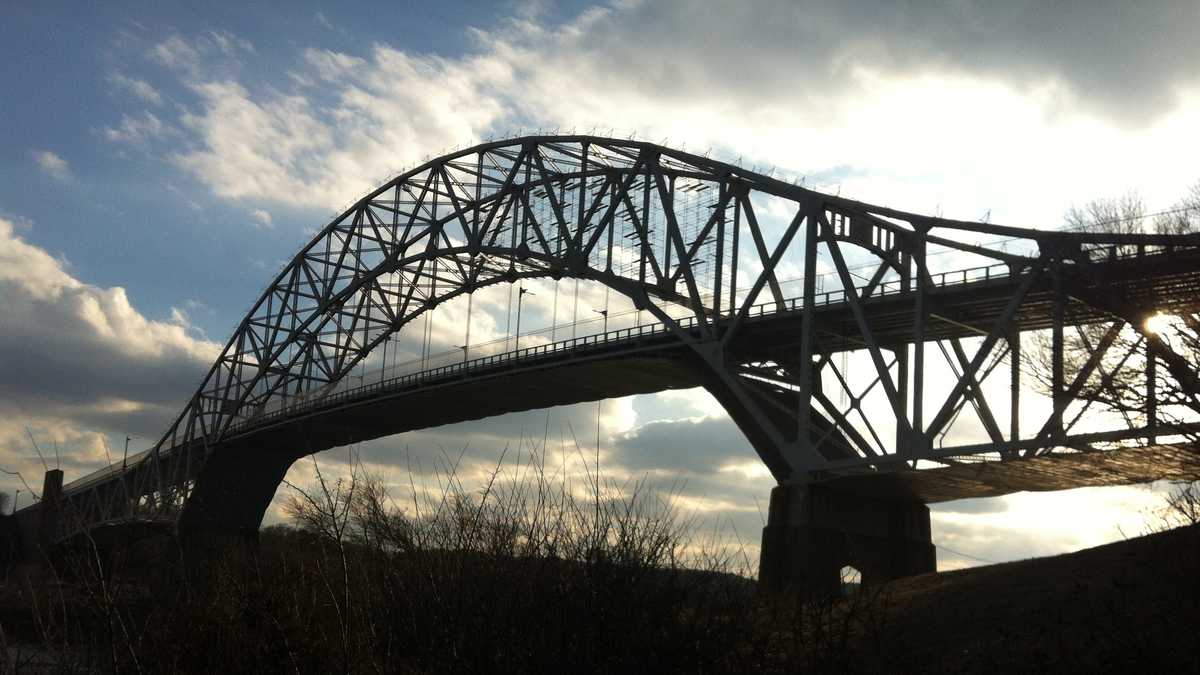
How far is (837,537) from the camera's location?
54125 mm

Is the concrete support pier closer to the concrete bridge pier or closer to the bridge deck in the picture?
the bridge deck

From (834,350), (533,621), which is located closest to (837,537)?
(834,350)

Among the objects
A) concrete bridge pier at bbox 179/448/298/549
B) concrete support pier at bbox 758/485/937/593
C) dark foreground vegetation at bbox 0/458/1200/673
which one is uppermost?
concrete bridge pier at bbox 179/448/298/549

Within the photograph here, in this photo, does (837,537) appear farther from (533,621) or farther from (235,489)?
(235,489)

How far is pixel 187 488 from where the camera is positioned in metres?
110

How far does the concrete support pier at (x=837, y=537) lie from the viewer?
52.2 meters

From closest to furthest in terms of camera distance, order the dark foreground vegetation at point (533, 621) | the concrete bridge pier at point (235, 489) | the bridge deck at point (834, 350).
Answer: the dark foreground vegetation at point (533, 621)
the bridge deck at point (834, 350)
the concrete bridge pier at point (235, 489)

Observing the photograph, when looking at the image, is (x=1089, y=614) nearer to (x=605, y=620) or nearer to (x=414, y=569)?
(x=605, y=620)

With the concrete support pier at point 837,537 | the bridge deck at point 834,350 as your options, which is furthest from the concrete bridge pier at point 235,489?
the concrete support pier at point 837,537

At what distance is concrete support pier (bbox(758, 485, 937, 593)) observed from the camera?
52.2 metres

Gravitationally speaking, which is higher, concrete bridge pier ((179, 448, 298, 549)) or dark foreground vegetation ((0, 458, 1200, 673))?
concrete bridge pier ((179, 448, 298, 549))

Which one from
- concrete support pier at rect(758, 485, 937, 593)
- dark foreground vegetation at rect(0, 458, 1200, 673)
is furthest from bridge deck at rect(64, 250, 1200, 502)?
dark foreground vegetation at rect(0, 458, 1200, 673)

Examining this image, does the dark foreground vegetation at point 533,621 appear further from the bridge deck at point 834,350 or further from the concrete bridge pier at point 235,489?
the concrete bridge pier at point 235,489

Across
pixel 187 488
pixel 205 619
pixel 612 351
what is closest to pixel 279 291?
pixel 187 488
